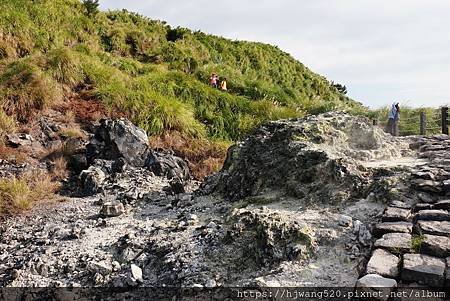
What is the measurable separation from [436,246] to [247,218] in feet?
7.10

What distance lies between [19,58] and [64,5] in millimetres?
4274

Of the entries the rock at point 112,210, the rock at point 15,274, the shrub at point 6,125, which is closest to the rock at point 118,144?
the shrub at point 6,125

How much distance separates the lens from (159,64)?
53.8ft

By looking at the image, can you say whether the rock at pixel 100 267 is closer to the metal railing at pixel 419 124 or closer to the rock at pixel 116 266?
the rock at pixel 116 266

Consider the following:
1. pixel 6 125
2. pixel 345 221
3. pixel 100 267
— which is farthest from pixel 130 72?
pixel 345 221

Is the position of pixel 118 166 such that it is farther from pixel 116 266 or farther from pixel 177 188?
pixel 116 266

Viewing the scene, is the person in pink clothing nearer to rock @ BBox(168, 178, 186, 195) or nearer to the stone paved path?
rock @ BBox(168, 178, 186, 195)

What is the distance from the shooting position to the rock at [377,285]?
3521 millimetres

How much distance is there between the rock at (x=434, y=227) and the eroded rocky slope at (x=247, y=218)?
19.4 inches

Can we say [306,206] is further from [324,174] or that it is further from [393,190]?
[393,190]

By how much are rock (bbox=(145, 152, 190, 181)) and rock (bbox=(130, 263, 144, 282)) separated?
163 inches

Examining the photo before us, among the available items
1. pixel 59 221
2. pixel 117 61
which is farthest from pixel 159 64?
pixel 59 221

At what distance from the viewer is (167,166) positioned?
9539 millimetres

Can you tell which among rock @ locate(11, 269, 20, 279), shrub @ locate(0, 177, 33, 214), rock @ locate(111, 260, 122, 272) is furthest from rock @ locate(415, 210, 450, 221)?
Answer: shrub @ locate(0, 177, 33, 214)
